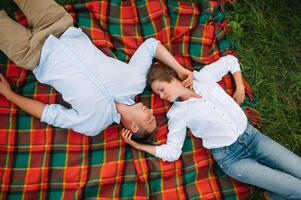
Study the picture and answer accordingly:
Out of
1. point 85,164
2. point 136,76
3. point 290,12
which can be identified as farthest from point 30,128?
point 290,12

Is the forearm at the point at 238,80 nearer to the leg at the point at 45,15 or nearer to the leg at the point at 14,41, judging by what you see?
the leg at the point at 45,15

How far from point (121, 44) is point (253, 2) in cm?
121

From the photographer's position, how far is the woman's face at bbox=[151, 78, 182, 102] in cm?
283

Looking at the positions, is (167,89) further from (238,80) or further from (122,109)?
(238,80)

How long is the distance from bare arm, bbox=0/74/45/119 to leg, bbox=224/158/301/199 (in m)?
1.43

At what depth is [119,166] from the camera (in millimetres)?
2934

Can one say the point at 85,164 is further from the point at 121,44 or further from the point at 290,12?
the point at 290,12

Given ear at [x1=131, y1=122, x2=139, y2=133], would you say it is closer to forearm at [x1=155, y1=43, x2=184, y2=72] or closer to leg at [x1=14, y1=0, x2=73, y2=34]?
forearm at [x1=155, y1=43, x2=184, y2=72]

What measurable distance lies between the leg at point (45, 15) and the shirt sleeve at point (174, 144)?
3.55 ft

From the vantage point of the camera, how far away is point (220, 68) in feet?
9.94

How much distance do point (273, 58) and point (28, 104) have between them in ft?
6.55

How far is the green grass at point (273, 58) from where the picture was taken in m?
3.19

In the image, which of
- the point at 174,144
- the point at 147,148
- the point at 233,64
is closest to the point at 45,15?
the point at 147,148

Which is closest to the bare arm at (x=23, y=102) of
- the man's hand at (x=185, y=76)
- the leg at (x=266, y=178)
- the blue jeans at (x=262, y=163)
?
the man's hand at (x=185, y=76)
